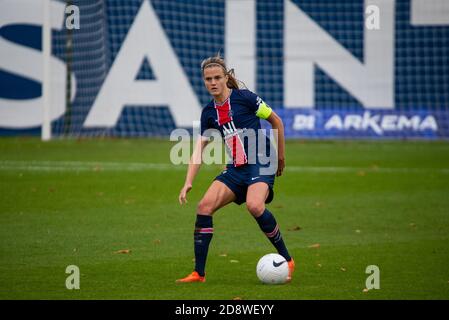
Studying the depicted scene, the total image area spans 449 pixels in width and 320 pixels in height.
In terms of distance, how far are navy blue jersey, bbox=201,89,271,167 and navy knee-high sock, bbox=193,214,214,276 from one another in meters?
0.63

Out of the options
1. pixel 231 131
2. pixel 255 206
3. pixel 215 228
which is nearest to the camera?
pixel 255 206

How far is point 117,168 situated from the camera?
65.7 ft

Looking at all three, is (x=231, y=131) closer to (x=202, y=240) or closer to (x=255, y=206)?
(x=255, y=206)

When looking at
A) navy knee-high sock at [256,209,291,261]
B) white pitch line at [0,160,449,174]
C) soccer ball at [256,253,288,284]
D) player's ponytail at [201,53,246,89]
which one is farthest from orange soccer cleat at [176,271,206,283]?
white pitch line at [0,160,449,174]

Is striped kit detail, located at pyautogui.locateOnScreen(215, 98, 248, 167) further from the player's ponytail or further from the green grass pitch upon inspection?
the green grass pitch

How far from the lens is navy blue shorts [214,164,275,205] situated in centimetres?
897

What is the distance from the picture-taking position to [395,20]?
1198 inches

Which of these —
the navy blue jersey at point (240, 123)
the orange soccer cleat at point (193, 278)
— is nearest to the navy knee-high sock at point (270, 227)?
the navy blue jersey at point (240, 123)

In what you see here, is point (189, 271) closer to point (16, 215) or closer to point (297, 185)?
point (16, 215)

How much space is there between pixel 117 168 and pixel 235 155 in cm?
1124

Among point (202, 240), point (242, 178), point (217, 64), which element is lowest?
point (202, 240)

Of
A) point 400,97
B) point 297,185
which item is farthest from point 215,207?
point 400,97

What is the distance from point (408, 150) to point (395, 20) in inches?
267

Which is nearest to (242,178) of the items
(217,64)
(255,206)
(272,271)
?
(255,206)
